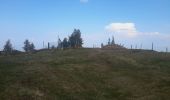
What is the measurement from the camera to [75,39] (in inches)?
5069

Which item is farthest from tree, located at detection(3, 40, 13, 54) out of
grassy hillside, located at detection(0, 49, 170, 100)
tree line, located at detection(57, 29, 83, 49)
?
grassy hillside, located at detection(0, 49, 170, 100)

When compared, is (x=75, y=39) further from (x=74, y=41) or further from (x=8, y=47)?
(x=8, y=47)

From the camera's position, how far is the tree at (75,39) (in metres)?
128

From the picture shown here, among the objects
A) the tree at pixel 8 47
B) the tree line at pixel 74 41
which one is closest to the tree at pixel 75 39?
the tree line at pixel 74 41

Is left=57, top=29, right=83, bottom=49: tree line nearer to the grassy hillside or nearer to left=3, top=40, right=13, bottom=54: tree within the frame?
left=3, top=40, right=13, bottom=54: tree

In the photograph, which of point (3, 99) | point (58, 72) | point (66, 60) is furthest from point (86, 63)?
point (3, 99)

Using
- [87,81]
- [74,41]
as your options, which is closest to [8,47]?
[74,41]

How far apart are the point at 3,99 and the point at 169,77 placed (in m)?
34.3

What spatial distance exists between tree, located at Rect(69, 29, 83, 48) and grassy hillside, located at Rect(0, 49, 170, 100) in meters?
53.5

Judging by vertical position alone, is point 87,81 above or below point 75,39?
below

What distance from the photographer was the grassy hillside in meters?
46.6

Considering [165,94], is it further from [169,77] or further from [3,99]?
[3,99]

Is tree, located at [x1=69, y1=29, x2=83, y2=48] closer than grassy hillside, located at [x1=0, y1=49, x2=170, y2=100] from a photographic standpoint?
No

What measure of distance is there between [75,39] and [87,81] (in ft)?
241
